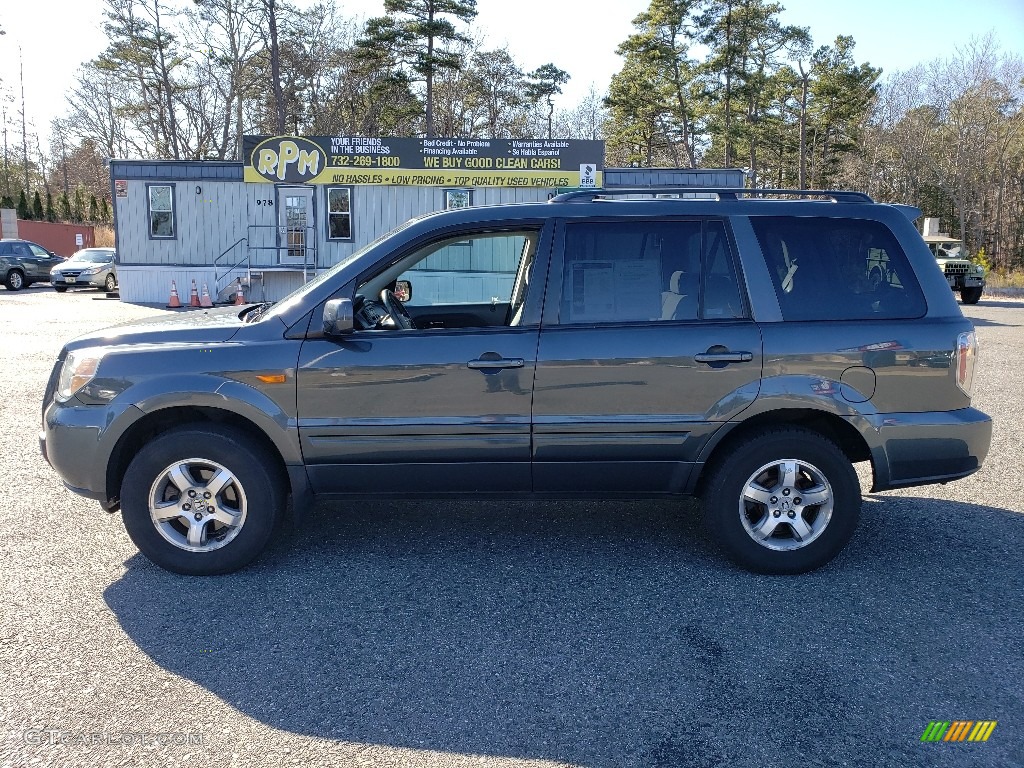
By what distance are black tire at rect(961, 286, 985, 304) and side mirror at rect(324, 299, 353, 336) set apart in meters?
24.7

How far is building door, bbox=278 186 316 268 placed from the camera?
21766 mm

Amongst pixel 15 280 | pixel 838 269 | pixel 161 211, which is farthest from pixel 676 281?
pixel 15 280

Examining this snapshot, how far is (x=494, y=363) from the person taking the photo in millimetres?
3922

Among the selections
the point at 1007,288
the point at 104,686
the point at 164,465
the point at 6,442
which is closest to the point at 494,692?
the point at 104,686

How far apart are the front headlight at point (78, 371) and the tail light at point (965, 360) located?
4.29 meters

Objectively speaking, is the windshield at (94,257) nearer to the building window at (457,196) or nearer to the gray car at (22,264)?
the gray car at (22,264)

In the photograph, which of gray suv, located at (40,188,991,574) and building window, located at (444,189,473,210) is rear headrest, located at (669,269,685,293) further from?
building window, located at (444,189,473,210)

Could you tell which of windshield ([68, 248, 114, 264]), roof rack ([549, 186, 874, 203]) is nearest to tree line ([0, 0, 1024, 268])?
windshield ([68, 248, 114, 264])

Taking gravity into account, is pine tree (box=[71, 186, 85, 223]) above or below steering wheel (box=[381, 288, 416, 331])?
above

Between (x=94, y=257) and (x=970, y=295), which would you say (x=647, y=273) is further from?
(x=94, y=257)

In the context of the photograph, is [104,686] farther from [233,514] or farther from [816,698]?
[816,698]

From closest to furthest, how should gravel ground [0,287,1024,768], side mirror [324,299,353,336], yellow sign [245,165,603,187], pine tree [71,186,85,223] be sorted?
gravel ground [0,287,1024,768]
side mirror [324,299,353,336]
yellow sign [245,165,603,187]
pine tree [71,186,85,223]

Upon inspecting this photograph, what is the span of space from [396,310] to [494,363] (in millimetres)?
930

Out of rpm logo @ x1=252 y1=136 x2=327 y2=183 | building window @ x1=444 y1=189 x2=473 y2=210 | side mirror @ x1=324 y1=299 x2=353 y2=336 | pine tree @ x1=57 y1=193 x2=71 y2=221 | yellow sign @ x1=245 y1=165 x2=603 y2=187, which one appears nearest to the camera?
side mirror @ x1=324 y1=299 x2=353 y2=336
